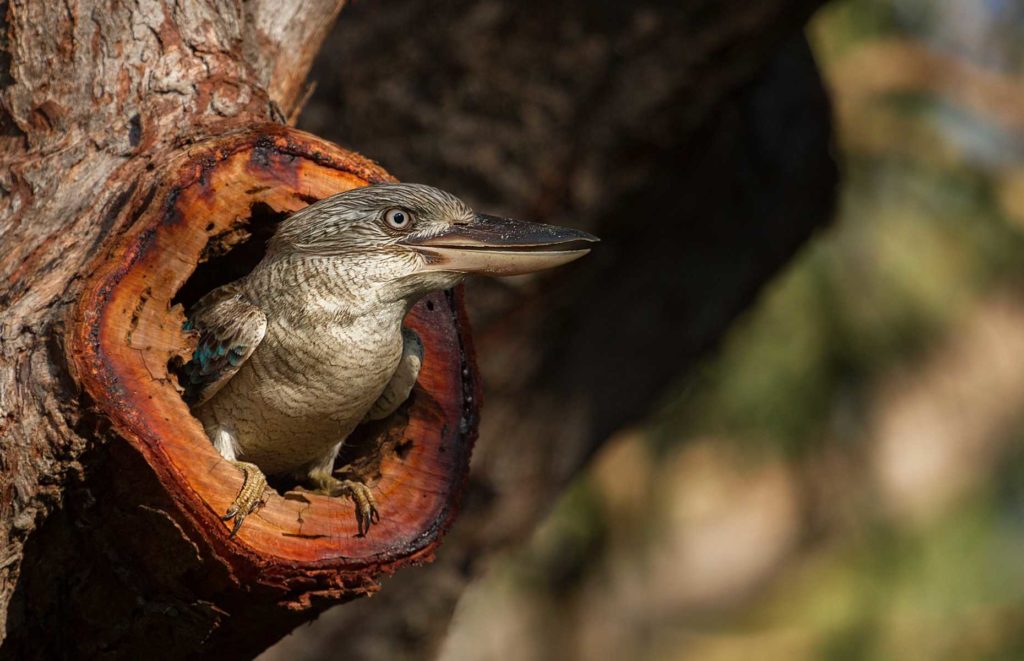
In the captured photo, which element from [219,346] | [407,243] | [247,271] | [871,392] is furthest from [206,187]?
[871,392]

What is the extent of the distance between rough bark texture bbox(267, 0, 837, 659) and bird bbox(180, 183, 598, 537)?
1746mm

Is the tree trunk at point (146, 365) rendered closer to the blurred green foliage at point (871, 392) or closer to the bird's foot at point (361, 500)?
the bird's foot at point (361, 500)

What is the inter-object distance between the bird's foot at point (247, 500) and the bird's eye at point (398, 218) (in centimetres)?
66

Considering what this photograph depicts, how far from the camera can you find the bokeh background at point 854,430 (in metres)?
6.85

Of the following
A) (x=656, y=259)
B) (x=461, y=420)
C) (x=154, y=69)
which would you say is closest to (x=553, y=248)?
(x=461, y=420)

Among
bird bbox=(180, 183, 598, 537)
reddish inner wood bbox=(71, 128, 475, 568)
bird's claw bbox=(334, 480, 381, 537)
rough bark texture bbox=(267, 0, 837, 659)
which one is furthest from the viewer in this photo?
rough bark texture bbox=(267, 0, 837, 659)

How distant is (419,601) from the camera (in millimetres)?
5078

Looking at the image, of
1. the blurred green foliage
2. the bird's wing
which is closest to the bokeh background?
the blurred green foliage

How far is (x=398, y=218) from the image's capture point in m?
2.78

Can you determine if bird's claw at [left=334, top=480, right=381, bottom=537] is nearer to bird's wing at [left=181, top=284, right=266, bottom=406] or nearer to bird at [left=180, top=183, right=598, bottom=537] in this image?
bird at [left=180, top=183, right=598, bottom=537]

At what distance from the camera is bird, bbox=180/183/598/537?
2.73 metres

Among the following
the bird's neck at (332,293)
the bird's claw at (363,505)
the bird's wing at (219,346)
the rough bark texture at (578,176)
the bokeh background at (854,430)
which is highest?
the bokeh background at (854,430)

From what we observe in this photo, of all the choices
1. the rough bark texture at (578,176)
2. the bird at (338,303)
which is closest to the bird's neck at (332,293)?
the bird at (338,303)

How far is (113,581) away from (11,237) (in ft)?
2.59
